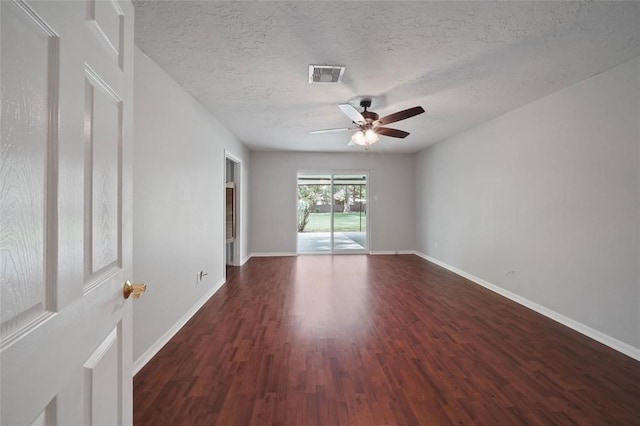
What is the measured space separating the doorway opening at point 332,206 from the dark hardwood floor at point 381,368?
130 inches

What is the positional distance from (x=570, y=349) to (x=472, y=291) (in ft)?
5.17

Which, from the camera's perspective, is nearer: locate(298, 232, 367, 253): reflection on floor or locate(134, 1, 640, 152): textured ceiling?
locate(134, 1, 640, 152): textured ceiling

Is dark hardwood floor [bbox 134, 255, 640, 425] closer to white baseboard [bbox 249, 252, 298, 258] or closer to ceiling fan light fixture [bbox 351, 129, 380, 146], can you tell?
ceiling fan light fixture [bbox 351, 129, 380, 146]

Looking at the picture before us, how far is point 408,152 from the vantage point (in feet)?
21.8

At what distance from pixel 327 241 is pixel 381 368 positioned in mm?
5178

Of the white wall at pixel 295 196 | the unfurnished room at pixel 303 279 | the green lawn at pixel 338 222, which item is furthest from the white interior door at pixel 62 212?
the green lawn at pixel 338 222

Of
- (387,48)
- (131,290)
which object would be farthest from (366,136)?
(131,290)

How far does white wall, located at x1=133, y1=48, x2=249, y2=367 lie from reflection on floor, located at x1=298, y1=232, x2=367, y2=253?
327 centimetres

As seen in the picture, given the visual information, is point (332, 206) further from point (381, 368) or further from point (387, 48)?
point (381, 368)

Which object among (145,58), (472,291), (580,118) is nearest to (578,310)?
(472,291)

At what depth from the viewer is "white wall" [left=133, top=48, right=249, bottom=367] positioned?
84.0 inches

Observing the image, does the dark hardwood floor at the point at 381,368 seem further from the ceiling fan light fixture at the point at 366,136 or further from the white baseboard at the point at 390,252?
the white baseboard at the point at 390,252

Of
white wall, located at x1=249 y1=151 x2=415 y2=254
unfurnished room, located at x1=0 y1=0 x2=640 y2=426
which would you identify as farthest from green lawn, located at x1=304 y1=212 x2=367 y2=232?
unfurnished room, located at x1=0 y1=0 x2=640 y2=426

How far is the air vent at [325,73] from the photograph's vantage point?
2.44 m
